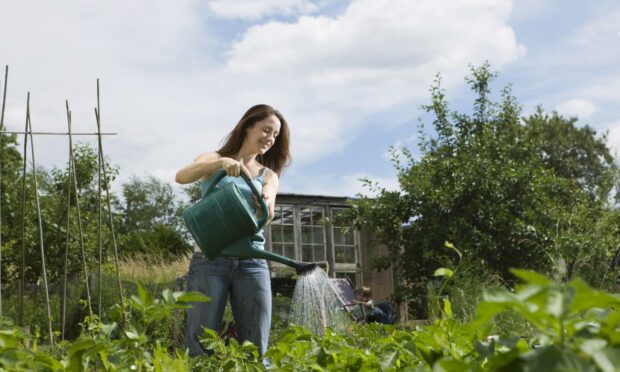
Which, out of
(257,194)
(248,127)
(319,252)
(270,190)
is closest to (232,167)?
(257,194)

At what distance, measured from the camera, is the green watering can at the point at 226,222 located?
2.53 m

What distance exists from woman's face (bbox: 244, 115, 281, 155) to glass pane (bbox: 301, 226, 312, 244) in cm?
1355

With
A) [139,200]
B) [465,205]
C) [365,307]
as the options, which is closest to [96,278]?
[365,307]

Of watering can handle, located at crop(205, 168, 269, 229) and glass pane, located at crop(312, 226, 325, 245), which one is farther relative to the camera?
glass pane, located at crop(312, 226, 325, 245)

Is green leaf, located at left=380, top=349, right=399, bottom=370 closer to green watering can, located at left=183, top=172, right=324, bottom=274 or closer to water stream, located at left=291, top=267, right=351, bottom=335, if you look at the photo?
green watering can, located at left=183, top=172, right=324, bottom=274

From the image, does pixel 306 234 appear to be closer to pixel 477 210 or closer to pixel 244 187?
pixel 477 210

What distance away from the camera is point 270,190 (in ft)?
8.97

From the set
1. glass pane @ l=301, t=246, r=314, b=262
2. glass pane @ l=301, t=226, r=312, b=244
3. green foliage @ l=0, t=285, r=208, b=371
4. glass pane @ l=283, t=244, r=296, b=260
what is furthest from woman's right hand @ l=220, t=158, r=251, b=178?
glass pane @ l=301, t=226, r=312, b=244

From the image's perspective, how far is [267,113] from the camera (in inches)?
112

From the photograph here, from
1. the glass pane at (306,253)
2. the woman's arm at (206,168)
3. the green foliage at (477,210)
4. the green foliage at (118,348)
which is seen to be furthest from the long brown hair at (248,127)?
the glass pane at (306,253)

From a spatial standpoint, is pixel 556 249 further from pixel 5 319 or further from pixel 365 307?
pixel 5 319

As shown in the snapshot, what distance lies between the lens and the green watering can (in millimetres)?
2525

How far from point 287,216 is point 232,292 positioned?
1352 centimetres

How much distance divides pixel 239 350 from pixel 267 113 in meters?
1.65
